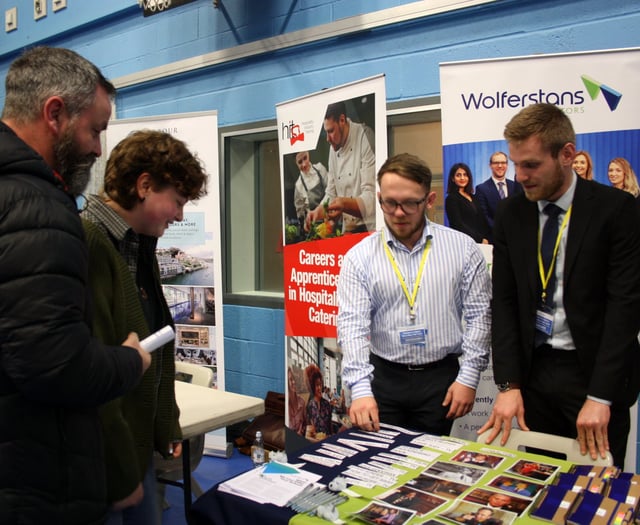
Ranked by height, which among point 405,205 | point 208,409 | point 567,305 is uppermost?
point 405,205

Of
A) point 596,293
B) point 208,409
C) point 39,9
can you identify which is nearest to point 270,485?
point 596,293

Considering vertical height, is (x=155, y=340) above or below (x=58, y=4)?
below

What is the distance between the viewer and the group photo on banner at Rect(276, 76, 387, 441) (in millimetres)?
2721

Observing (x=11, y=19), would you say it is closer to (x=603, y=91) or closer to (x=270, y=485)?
(x=603, y=91)

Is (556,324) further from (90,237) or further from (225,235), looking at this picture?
(225,235)

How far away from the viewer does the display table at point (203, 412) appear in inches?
88.0

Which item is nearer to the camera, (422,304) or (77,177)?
(77,177)

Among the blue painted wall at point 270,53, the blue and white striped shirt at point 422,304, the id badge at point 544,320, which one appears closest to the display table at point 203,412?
the blue and white striped shirt at point 422,304

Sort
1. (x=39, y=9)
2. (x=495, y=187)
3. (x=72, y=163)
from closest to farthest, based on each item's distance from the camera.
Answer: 1. (x=72, y=163)
2. (x=495, y=187)
3. (x=39, y=9)

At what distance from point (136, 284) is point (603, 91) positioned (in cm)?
188

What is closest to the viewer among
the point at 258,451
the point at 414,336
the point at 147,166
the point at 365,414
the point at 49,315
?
the point at 49,315

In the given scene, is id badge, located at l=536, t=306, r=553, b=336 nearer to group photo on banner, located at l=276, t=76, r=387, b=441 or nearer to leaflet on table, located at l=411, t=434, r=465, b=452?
leaflet on table, located at l=411, t=434, r=465, b=452

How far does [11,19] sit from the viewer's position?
5.69 meters

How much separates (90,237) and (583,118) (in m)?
1.92
